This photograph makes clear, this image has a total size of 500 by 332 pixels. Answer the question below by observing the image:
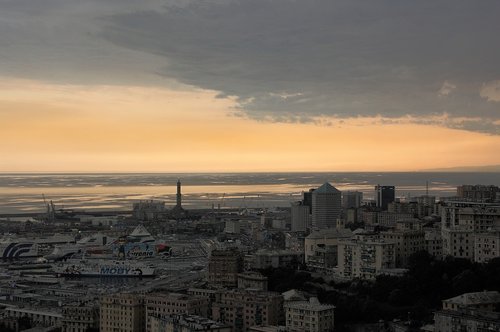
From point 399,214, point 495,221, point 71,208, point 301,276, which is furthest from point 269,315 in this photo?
point 71,208

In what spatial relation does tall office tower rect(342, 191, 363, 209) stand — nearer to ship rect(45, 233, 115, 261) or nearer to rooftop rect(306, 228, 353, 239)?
ship rect(45, 233, 115, 261)

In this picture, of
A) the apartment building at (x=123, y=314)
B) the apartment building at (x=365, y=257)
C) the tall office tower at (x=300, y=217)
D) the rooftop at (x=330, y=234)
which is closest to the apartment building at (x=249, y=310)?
the apartment building at (x=123, y=314)

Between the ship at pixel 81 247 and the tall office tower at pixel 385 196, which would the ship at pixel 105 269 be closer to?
the ship at pixel 81 247

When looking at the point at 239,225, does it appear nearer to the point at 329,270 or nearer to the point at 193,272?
the point at 193,272

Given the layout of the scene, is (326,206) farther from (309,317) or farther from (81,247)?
(309,317)

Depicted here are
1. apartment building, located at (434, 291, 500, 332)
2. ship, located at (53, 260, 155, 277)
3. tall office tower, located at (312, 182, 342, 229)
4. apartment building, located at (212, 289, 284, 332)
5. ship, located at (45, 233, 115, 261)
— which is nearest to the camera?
apartment building, located at (434, 291, 500, 332)

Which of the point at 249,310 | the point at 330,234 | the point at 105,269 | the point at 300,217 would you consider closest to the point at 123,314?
the point at 249,310

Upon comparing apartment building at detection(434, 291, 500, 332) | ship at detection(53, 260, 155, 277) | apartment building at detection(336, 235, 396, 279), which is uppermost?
apartment building at detection(336, 235, 396, 279)

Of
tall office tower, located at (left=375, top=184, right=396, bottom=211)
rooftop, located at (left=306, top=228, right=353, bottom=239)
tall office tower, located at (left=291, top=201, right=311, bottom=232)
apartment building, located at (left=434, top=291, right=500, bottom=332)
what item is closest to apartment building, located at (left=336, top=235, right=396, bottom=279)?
rooftop, located at (left=306, top=228, right=353, bottom=239)

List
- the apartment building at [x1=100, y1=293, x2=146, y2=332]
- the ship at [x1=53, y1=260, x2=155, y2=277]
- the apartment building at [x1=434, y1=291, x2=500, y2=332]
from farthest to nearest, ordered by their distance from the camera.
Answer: the ship at [x1=53, y1=260, x2=155, y2=277]
the apartment building at [x1=100, y1=293, x2=146, y2=332]
the apartment building at [x1=434, y1=291, x2=500, y2=332]
